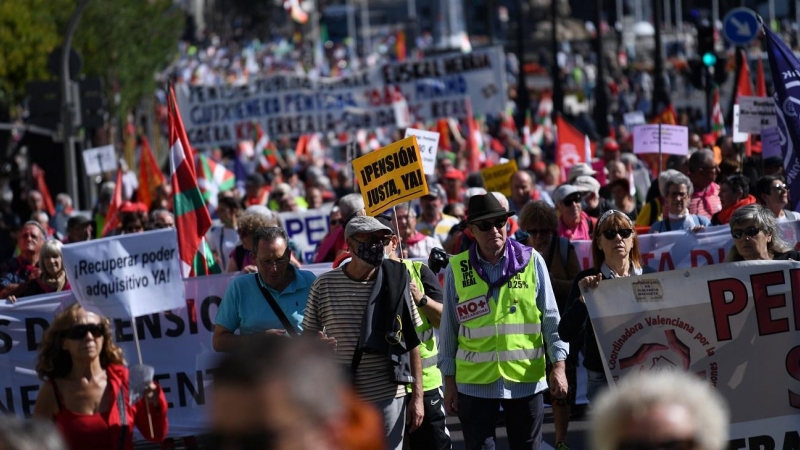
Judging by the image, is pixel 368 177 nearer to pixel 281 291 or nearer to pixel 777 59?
pixel 281 291

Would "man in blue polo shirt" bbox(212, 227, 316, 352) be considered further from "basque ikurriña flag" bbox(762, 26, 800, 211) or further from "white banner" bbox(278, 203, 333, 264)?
"white banner" bbox(278, 203, 333, 264)

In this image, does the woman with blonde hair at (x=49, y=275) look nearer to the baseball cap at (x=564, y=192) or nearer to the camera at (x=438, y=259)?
the camera at (x=438, y=259)

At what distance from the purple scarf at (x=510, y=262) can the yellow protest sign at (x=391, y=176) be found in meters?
1.70

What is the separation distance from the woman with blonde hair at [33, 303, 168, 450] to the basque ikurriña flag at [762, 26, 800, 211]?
501cm

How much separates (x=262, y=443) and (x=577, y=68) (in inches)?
2128

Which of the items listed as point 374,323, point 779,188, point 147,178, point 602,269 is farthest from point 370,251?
point 147,178

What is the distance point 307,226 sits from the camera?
1414 centimetres

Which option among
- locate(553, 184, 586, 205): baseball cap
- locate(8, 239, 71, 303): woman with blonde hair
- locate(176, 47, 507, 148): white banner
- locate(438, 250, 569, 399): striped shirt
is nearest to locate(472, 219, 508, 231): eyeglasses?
locate(438, 250, 569, 399): striped shirt

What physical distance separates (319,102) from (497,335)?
15604mm

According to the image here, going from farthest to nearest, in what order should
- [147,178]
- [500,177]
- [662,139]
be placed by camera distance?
[147,178] < [662,139] < [500,177]

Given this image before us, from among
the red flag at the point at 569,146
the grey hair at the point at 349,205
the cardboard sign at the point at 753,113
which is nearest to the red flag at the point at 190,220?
the grey hair at the point at 349,205

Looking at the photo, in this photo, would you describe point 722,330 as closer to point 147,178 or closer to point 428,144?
point 428,144

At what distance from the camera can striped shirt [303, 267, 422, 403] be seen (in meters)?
6.38

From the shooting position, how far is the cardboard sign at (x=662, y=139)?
14469 millimetres
